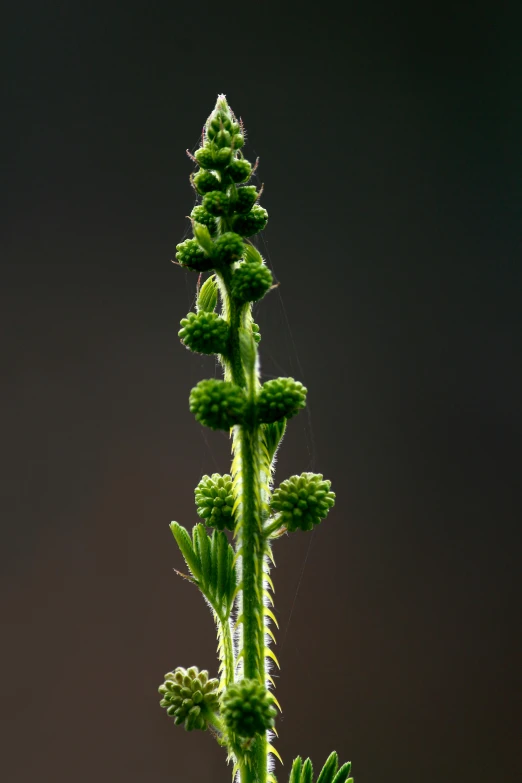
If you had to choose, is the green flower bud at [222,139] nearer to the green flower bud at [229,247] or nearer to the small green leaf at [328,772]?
the green flower bud at [229,247]

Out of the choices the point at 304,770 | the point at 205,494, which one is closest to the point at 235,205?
the point at 205,494

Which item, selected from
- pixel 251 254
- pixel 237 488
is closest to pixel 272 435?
pixel 237 488

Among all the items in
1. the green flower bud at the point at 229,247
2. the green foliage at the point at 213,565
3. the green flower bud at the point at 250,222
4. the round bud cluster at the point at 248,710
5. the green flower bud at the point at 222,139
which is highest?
the green flower bud at the point at 222,139

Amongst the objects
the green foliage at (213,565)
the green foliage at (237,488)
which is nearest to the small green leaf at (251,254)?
the green foliage at (237,488)

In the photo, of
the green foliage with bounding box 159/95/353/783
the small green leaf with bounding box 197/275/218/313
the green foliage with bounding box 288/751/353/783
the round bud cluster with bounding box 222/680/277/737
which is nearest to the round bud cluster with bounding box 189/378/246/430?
the green foliage with bounding box 159/95/353/783

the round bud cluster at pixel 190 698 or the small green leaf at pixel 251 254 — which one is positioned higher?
the small green leaf at pixel 251 254

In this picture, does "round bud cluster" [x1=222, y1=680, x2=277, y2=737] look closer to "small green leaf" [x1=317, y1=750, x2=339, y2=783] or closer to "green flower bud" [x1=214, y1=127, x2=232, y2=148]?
"small green leaf" [x1=317, y1=750, x2=339, y2=783]

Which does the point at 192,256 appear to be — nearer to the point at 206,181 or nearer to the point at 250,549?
the point at 206,181
